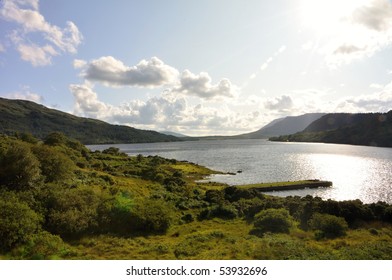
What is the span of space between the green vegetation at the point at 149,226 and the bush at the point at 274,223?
3.0 inches

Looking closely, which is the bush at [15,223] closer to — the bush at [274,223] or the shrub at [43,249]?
the shrub at [43,249]

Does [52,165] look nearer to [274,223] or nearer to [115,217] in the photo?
[115,217]

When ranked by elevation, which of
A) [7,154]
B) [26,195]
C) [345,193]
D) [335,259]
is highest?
[7,154]

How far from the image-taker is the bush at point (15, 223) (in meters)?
25.9

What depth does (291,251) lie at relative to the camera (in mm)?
24562

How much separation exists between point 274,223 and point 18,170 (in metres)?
31.4

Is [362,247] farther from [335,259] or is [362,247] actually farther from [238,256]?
[238,256]

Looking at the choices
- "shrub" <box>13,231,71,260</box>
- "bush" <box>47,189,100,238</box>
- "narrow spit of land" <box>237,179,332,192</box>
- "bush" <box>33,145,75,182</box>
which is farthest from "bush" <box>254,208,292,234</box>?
"narrow spit of land" <box>237,179,332,192</box>

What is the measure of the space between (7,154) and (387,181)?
9978 centimetres

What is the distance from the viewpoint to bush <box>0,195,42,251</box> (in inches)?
1021

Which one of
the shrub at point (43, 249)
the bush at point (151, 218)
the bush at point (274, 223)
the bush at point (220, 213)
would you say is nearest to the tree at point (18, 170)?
the shrub at point (43, 249)

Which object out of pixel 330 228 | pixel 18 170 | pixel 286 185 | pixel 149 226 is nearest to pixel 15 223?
pixel 149 226
